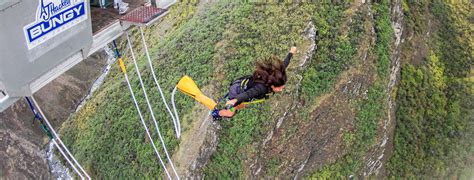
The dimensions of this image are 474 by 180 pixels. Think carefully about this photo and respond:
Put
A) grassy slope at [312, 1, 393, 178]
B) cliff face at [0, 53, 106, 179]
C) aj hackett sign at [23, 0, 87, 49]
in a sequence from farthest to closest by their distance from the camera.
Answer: grassy slope at [312, 1, 393, 178] < cliff face at [0, 53, 106, 179] < aj hackett sign at [23, 0, 87, 49]

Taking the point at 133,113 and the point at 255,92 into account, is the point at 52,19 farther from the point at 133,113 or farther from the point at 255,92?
the point at 133,113

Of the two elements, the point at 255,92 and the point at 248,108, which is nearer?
the point at 255,92

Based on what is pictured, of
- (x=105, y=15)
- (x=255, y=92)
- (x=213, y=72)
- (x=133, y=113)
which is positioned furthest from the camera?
(x=133, y=113)

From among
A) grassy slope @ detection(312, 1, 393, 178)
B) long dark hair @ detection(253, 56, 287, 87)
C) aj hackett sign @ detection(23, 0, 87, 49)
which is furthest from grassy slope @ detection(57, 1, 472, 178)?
long dark hair @ detection(253, 56, 287, 87)

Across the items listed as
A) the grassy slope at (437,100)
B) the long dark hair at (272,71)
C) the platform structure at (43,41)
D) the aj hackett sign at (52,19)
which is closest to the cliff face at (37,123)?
the platform structure at (43,41)

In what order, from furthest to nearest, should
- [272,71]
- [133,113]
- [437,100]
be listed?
[437,100] < [133,113] < [272,71]

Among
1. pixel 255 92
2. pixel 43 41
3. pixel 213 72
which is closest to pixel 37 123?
pixel 213 72

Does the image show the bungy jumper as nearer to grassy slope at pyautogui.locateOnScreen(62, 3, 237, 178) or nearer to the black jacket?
the black jacket

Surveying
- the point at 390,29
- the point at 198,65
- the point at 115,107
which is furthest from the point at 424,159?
the point at 115,107
